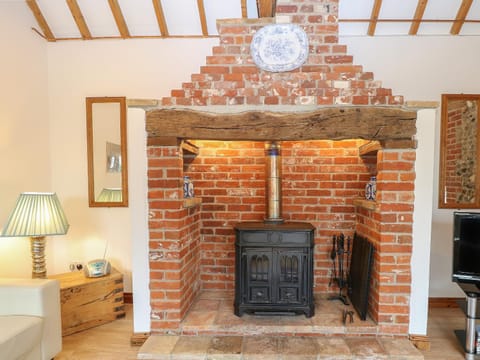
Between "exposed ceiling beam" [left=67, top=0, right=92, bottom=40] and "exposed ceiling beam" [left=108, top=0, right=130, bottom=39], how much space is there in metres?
0.34

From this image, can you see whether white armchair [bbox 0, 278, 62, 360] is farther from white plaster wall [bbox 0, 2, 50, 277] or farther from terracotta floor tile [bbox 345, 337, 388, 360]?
terracotta floor tile [bbox 345, 337, 388, 360]

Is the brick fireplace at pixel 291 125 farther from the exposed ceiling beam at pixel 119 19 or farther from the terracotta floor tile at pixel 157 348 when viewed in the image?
the exposed ceiling beam at pixel 119 19

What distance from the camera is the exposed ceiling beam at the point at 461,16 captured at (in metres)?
2.74

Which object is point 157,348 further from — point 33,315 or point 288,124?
point 288,124

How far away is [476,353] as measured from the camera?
7.10 ft

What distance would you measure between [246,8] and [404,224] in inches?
93.2

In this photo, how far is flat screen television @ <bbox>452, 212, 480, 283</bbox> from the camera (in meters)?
2.18

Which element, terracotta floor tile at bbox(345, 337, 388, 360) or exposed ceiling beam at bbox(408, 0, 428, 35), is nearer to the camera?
terracotta floor tile at bbox(345, 337, 388, 360)

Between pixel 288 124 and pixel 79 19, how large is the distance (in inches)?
93.8

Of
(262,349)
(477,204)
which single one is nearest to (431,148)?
(477,204)

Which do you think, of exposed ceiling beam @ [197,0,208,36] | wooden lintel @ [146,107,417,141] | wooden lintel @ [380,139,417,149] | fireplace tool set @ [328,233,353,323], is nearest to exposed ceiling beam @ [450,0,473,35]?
wooden lintel @ [146,107,417,141]

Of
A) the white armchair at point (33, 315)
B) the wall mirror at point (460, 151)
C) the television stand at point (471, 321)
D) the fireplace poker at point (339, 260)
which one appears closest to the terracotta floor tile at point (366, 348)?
the fireplace poker at point (339, 260)

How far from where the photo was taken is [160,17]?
2.86 metres

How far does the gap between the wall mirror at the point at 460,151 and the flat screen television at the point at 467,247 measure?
0.93 m
